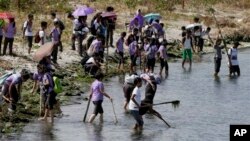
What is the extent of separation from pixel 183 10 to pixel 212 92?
74.8ft

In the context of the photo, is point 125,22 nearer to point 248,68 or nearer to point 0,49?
point 248,68

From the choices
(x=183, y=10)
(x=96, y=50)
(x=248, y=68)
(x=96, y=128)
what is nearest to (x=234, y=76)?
(x=248, y=68)

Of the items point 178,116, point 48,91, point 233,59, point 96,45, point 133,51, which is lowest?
point 178,116

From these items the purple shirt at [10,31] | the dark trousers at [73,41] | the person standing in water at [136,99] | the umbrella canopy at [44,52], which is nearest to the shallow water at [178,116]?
the person standing in water at [136,99]

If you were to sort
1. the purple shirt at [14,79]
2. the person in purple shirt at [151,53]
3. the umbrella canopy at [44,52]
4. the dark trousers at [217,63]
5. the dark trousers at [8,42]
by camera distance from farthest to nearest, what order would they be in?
the dark trousers at [217,63]
the person in purple shirt at [151,53]
the dark trousers at [8,42]
the umbrella canopy at [44,52]
the purple shirt at [14,79]

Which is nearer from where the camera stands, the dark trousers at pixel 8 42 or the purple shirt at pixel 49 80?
the purple shirt at pixel 49 80

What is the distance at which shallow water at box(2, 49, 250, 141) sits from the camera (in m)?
22.1

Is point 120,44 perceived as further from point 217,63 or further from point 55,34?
point 217,63

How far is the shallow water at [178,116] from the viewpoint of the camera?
22.1m

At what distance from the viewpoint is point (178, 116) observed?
25.3 m

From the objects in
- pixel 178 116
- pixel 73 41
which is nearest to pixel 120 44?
pixel 73 41

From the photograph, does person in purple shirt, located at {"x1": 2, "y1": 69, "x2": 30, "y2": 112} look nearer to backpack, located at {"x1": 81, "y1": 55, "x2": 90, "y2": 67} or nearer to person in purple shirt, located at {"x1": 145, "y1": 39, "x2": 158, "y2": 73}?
backpack, located at {"x1": 81, "y1": 55, "x2": 90, "y2": 67}

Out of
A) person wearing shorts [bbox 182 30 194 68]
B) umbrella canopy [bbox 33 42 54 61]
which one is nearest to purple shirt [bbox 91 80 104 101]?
umbrella canopy [bbox 33 42 54 61]

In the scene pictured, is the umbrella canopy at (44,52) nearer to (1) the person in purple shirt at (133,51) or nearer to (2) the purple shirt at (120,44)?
(2) the purple shirt at (120,44)
